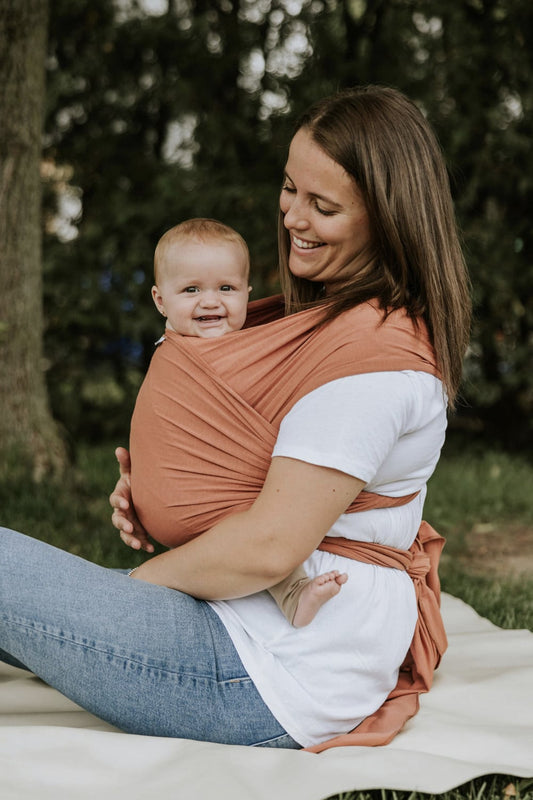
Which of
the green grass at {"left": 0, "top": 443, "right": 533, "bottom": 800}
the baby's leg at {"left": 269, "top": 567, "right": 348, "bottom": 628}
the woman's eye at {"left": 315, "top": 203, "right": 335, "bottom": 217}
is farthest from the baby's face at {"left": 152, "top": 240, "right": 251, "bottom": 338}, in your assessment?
the green grass at {"left": 0, "top": 443, "right": 533, "bottom": 800}

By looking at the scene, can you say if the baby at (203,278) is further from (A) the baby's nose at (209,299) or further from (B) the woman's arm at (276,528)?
(B) the woman's arm at (276,528)

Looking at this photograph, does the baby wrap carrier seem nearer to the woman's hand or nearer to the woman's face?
the woman's hand

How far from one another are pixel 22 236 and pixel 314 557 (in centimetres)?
310

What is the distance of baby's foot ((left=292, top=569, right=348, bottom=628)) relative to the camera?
5.90 ft

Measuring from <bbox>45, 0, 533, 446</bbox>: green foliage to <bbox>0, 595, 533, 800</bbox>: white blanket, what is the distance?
358 cm

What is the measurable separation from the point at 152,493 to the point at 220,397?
0.26 metres

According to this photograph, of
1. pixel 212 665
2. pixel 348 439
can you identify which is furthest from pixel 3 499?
pixel 348 439

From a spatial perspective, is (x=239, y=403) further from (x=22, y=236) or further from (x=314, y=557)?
(x=22, y=236)

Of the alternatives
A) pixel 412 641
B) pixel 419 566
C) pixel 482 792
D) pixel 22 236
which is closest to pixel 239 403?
pixel 419 566

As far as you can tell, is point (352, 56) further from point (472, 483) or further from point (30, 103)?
point (472, 483)

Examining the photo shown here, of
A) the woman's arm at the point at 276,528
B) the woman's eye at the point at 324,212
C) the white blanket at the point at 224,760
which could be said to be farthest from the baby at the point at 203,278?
the white blanket at the point at 224,760

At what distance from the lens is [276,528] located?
1.76 meters

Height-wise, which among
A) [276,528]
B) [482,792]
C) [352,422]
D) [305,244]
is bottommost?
[482,792]

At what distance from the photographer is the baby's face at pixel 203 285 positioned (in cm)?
215
